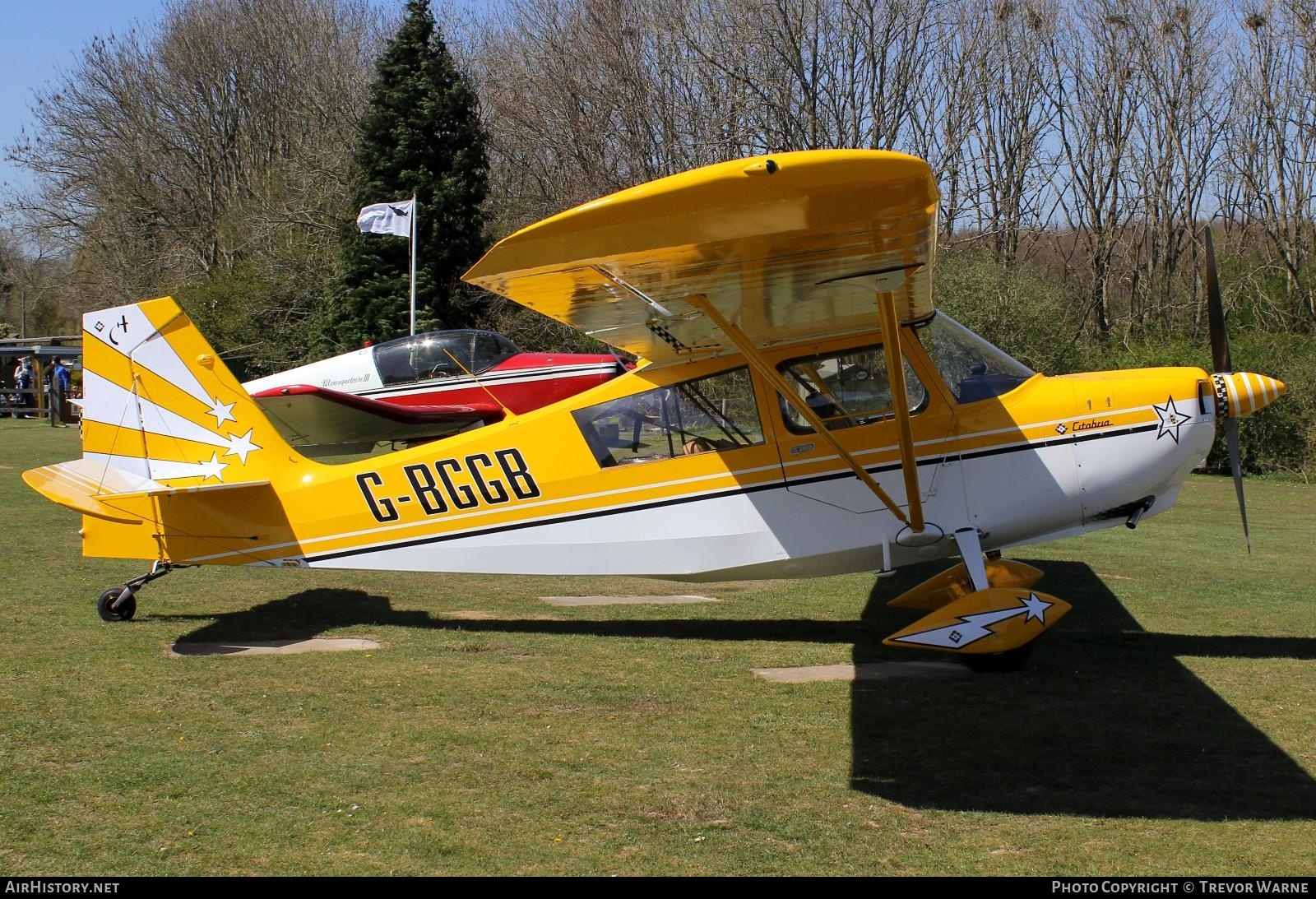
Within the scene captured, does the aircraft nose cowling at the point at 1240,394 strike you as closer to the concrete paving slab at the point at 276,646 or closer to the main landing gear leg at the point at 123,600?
the concrete paving slab at the point at 276,646

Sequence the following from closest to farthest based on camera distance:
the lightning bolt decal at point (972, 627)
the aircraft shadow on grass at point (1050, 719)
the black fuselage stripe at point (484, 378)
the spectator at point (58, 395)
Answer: the aircraft shadow on grass at point (1050, 719), the lightning bolt decal at point (972, 627), the black fuselage stripe at point (484, 378), the spectator at point (58, 395)

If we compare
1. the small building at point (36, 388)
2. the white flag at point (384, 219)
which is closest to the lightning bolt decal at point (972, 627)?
the white flag at point (384, 219)

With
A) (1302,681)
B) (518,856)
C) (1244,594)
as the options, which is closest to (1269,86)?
(1244,594)

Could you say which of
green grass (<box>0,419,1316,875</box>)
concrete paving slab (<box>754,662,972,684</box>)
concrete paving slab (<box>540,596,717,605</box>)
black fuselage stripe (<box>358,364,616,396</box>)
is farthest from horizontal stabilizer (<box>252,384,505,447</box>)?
concrete paving slab (<box>754,662,972,684</box>)

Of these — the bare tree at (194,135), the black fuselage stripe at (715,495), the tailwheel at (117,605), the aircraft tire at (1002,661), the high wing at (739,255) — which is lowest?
the aircraft tire at (1002,661)

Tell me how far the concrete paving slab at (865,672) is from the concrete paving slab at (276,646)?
2.79 meters

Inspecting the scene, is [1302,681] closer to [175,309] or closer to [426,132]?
[175,309]

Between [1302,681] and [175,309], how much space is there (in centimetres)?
771

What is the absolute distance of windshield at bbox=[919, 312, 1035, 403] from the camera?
23.3 ft

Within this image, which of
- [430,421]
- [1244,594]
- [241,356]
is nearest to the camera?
[1244,594]

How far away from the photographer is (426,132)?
3002 centimetres

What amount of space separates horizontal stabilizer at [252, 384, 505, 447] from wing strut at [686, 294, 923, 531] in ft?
28.0

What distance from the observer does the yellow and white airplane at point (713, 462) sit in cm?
680

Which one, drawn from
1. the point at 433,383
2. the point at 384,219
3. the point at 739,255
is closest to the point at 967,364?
the point at 739,255
